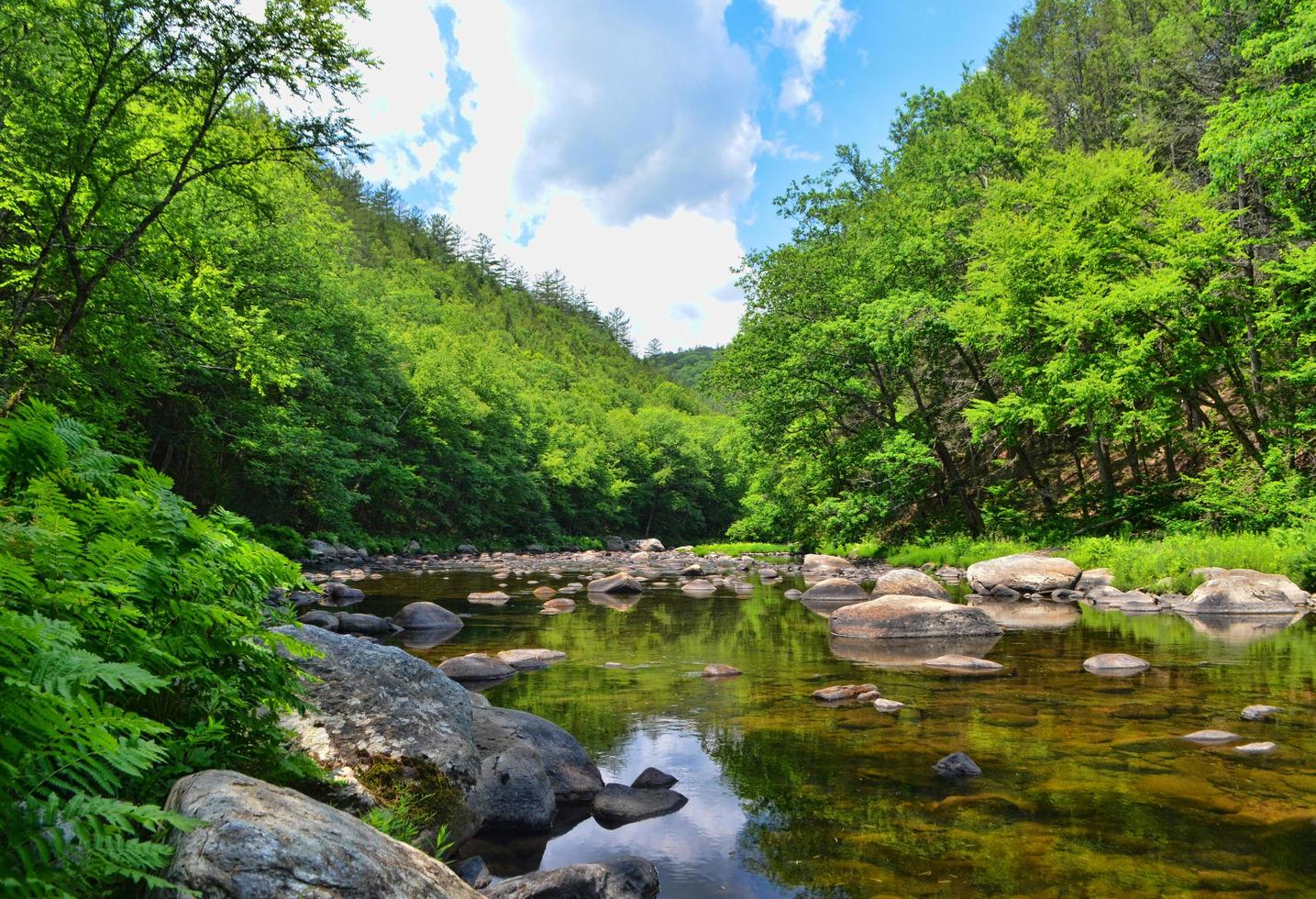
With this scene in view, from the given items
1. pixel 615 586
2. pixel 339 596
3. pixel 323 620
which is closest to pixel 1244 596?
pixel 615 586

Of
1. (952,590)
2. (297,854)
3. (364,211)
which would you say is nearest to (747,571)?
(952,590)

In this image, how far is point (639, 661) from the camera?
11539mm

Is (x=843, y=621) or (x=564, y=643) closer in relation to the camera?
(x=564, y=643)

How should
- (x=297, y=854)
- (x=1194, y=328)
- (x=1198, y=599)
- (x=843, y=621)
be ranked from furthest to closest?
(x=1194, y=328), (x=1198, y=599), (x=843, y=621), (x=297, y=854)

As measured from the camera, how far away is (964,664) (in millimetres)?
10453

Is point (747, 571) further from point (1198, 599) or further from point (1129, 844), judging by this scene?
point (1129, 844)

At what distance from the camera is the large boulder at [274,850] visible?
2469 mm

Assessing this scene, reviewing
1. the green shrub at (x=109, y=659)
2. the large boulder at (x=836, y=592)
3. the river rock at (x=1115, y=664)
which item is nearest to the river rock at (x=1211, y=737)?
the river rock at (x=1115, y=664)

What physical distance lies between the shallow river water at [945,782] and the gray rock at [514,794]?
0.47 ft

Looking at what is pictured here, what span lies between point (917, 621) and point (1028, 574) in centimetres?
802

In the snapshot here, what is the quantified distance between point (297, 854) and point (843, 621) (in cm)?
1244

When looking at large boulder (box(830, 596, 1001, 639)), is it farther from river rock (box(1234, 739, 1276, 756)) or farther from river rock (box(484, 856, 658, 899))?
river rock (box(484, 856, 658, 899))

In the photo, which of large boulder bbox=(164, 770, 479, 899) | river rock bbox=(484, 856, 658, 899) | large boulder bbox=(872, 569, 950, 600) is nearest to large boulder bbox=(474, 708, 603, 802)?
river rock bbox=(484, 856, 658, 899)

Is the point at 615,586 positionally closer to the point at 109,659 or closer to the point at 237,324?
the point at 237,324
